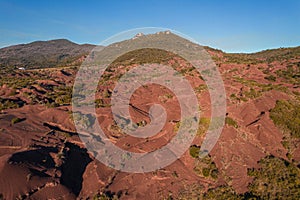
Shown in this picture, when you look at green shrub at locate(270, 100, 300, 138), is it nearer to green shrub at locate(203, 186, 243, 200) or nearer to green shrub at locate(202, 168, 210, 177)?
green shrub at locate(202, 168, 210, 177)

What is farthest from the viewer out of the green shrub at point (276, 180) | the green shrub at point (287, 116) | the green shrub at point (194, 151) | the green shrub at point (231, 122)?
the green shrub at point (231, 122)

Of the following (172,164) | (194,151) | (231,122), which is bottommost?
(172,164)

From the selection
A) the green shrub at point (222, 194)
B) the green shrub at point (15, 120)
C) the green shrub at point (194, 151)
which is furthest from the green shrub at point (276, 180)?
the green shrub at point (15, 120)

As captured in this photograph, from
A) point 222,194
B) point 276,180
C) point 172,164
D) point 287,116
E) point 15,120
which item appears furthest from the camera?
point 15,120

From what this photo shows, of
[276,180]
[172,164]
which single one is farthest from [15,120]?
[276,180]

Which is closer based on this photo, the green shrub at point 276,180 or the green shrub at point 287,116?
the green shrub at point 276,180

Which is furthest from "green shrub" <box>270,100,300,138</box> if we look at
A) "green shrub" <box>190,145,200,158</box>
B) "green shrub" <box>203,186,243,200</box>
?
"green shrub" <box>203,186,243,200</box>

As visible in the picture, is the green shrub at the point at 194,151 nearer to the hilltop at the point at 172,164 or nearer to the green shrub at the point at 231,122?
the hilltop at the point at 172,164

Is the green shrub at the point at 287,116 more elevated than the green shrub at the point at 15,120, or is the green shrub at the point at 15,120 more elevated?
the green shrub at the point at 287,116

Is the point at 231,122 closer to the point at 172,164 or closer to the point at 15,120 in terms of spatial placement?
the point at 172,164

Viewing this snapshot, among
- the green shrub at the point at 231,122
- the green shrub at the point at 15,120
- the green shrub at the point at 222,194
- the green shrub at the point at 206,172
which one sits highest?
the green shrub at the point at 231,122

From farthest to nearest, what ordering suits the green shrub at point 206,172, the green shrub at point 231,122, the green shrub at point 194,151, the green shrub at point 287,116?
the green shrub at point 231,122 → the green shrub at point 287,116 → the green shrub at point 194,151 → the green shrub at point 206,172
